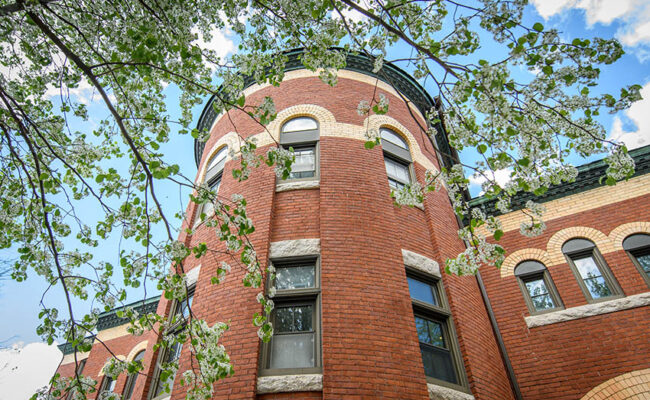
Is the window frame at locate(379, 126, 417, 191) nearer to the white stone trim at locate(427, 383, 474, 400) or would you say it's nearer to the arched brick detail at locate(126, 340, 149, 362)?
the white stone trim at locate(427, 383, 474, 400)

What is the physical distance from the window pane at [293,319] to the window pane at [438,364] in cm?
209

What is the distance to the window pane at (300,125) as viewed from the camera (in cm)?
978

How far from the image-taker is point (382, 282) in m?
6.95

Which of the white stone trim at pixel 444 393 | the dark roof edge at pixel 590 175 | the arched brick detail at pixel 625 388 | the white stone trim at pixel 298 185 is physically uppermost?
the dark roof edge at pixel 590 175

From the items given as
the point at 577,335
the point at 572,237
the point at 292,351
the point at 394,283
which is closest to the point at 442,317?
the point at 394,283

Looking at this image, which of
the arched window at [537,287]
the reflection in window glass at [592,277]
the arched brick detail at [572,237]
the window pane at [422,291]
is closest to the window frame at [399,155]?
the window pane at [422,291]

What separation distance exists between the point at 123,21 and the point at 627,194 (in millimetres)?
11633

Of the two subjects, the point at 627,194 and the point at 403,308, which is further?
the point at 627,194

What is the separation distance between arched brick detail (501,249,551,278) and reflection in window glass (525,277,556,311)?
1.56ft

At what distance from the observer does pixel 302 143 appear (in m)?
9.38

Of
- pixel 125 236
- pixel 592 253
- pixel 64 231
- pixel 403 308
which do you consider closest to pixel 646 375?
pixel 592 253

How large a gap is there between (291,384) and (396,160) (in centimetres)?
619

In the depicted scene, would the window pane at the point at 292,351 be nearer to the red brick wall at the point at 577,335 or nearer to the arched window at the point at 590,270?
the red brick wall at the point at 577,335

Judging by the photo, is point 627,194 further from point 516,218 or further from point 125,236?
point 125,236
